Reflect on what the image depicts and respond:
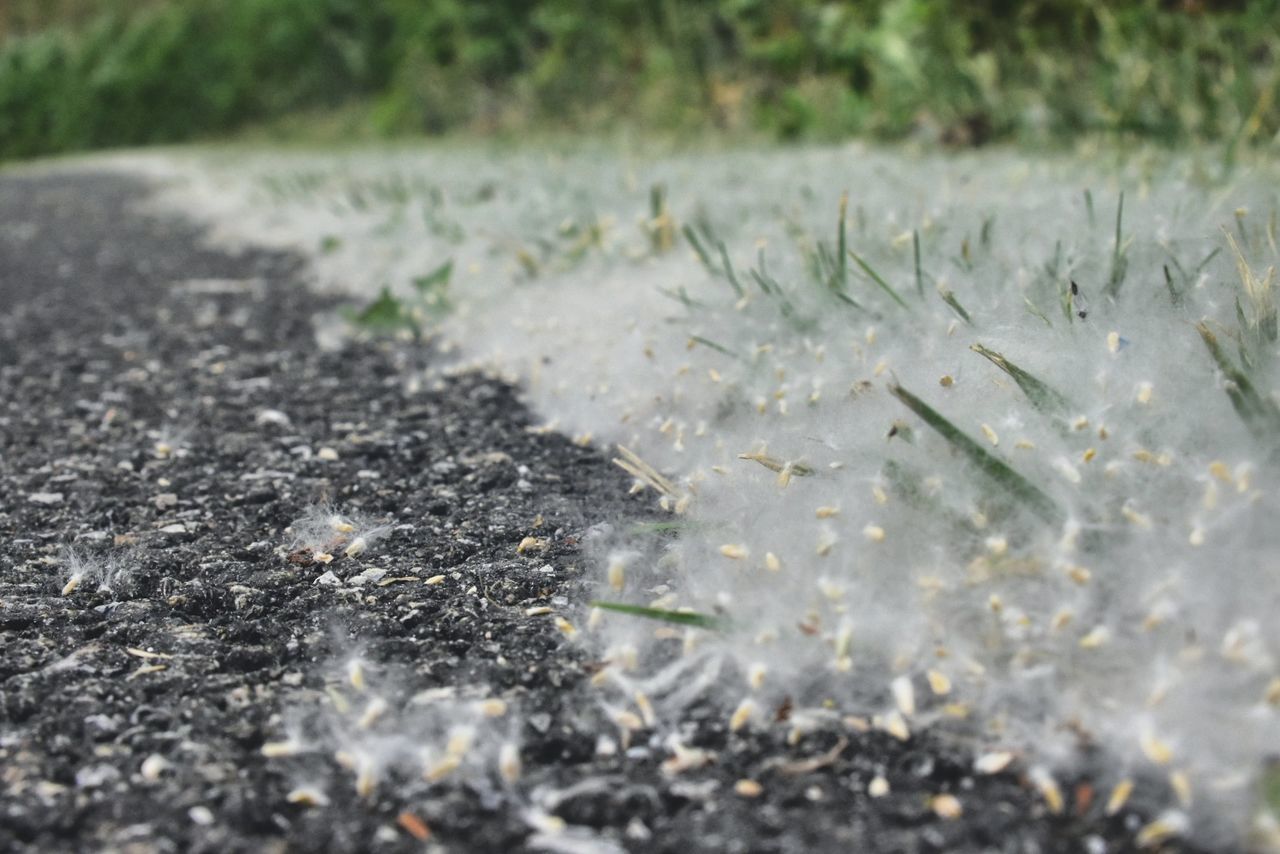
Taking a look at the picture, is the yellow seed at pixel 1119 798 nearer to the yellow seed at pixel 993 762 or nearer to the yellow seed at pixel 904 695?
the yellow seed at pixel 993 762

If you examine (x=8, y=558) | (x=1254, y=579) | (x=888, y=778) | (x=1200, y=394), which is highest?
(x=1200, y=394)

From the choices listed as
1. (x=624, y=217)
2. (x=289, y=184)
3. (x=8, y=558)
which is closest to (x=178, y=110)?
(x=289, y=184)

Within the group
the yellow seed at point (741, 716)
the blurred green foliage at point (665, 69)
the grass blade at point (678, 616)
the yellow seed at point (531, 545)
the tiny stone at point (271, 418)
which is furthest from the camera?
the blurred green foliage at point (665, 69)

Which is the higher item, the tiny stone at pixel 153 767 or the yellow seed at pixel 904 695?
the yellow seed at pixel 904 695

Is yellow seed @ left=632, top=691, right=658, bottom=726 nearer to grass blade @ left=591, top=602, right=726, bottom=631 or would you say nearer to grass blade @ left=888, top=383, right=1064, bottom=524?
grass blade @ left=591, top=602, right=726, bottom=631

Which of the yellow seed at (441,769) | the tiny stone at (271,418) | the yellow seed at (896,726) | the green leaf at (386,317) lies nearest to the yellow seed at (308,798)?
the yellow seed at (441,769)

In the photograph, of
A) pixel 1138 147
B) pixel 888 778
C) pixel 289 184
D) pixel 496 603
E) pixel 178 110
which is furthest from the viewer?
pixel 178 110

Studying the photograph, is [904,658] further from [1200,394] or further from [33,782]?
[33,782]

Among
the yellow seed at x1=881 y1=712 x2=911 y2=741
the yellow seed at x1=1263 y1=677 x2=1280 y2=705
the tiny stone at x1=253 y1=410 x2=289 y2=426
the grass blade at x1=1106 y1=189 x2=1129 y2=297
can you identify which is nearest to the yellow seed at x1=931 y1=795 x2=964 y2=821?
the yellow seed at x1=881 y1=712 x2=911 y2=741
